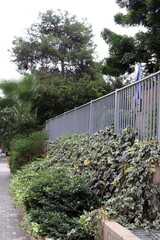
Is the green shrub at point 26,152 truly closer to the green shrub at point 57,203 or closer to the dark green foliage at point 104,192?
the dark green foliage at point 104,192

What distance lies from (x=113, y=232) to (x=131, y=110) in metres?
2.93

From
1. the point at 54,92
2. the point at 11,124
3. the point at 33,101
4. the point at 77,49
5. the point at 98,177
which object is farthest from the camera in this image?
the point at 77,49

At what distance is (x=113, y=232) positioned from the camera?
11.9ft

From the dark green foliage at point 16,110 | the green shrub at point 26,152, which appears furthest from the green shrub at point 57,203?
the dark green foliage at point 16,110

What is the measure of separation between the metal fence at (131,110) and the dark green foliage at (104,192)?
0.80ft

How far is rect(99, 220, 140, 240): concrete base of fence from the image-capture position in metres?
3.42

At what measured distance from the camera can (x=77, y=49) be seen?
35594 millimetres

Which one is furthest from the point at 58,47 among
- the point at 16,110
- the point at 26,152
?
the point at 26,152

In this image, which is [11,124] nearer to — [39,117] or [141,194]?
[39,117]

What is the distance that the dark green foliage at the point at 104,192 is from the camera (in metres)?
4.20

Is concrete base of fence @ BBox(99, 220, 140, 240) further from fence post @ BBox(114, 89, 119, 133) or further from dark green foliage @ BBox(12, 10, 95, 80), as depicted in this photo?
dark green foliage @ BBox(12, 10, 95, 80)

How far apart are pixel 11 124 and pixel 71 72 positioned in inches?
745

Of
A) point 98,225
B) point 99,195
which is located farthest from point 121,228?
point 99,195

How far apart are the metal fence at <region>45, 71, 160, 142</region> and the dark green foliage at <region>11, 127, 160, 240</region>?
0.24m
